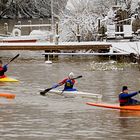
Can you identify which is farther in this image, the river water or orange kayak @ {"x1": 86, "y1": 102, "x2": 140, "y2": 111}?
orange kayak @ {"x1": 86, "y1": 102, "x2": 140, "y2": 111}

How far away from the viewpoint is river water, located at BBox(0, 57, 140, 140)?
15.5 metres

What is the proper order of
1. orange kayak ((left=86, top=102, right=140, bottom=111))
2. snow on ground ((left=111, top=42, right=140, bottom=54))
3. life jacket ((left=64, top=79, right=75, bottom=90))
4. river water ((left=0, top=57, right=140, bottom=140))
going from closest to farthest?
1. river water ((left=0, top=57, right=140, bottom=140))
2. orange kayak ((left=86, top=102, right=140, bottom=111))
3. life jacket ((left=64, top=79, right=75, bottom=90))
4. snow on ground ((left=111, top=42, right=140, bottom=54))

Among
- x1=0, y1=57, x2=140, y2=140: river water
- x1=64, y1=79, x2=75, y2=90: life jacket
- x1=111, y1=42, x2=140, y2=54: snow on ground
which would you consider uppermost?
x1=111, y1=42, x2=140, y2=54: snow on ground

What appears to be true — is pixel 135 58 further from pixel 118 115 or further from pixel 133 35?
pixel 118 115

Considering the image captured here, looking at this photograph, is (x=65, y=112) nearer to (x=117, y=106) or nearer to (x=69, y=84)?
(x=117, y=106)

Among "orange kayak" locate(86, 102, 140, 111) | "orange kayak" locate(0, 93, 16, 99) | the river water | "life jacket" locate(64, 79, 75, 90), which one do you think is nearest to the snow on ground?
the river water

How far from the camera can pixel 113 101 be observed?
21.0 m

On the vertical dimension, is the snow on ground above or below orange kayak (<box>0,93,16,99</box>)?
above

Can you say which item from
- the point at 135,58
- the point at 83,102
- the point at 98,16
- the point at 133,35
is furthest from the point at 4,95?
the point at 98,16

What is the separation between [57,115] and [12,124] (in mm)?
1954

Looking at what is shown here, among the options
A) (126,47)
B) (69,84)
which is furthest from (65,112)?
(126,47)

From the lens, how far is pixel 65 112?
61.6 ft

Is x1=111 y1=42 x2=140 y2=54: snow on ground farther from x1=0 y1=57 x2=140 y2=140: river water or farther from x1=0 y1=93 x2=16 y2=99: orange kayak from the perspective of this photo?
x1=0 y1=93 x2=16 y2=99: orange kayak

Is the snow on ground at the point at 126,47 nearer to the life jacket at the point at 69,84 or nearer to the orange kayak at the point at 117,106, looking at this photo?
the life jacket at the point at 69,84
